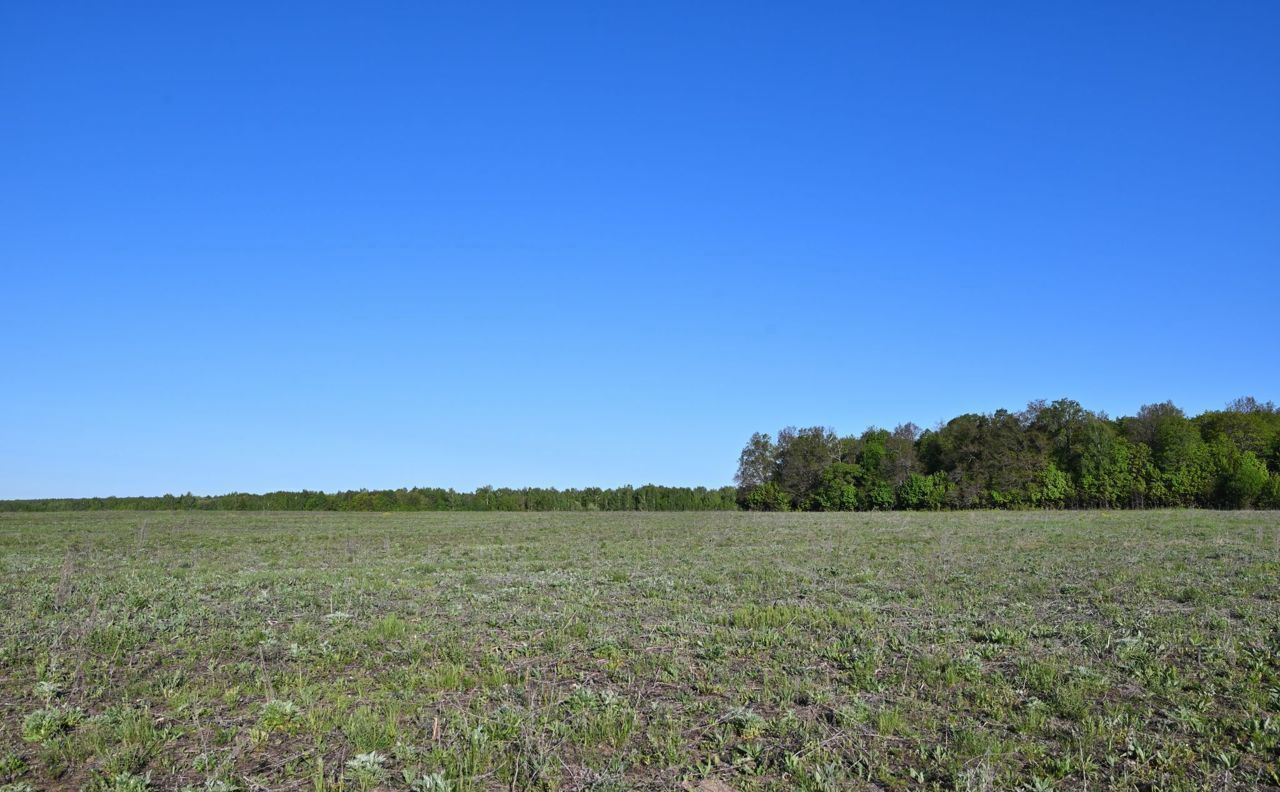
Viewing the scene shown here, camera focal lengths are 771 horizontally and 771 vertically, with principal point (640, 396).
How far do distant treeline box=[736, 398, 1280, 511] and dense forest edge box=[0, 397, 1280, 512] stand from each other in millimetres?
170

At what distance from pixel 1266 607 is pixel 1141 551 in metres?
14.5

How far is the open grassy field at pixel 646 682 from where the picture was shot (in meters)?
7.17

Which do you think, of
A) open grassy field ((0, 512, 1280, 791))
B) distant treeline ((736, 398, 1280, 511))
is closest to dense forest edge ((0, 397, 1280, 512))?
distant treeline ((736, 398, 1280, 511))

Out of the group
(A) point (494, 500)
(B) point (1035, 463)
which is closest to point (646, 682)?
(B) point (1035, 463)

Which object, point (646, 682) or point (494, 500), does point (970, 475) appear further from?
point (646, 682)

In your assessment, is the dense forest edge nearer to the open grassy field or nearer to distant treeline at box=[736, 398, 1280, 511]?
distant treeline at box=[736, 398, 1280, 511]

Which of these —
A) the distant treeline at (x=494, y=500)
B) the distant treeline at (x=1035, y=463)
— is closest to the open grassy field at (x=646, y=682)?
the distant treeline at (x=1035, y=463)

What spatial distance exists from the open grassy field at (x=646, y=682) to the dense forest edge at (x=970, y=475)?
91.4 meters

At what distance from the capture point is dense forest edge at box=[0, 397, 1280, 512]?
97375 millimetres

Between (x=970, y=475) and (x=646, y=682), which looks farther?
(x=970, y=475)

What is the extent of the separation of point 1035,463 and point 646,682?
109989 mm

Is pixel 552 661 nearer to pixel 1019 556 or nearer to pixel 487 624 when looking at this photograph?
pixel 487 624

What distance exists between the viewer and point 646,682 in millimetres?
10023

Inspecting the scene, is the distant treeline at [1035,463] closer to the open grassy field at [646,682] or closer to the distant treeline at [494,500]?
the distant treeline at [494,500]
